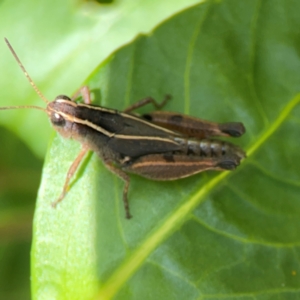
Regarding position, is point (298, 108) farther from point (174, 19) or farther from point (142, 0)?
point (142, 0)

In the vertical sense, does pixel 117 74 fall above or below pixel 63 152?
above

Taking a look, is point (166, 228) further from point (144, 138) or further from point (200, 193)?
point (144, 138)

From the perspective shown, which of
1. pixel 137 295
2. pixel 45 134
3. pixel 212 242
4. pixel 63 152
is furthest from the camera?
pixel 45 134

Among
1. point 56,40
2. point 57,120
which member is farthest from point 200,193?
point 56,40

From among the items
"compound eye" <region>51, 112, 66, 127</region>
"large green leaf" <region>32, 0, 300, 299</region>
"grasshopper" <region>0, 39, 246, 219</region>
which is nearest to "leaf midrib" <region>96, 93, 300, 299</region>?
"large green leaf" <region>32, 0, 300, 299</region>

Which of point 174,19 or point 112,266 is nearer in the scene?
point 112,266

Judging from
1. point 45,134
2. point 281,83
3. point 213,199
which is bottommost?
point 213,199

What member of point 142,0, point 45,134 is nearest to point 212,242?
point 45,134
